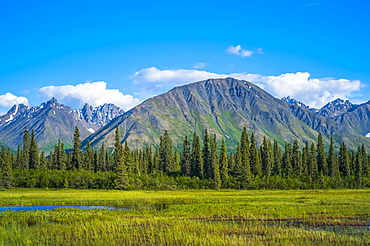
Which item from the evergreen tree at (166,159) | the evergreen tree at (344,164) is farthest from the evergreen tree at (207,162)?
the evergreen tree at (344,164)

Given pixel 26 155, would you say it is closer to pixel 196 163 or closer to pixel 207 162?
pixel 196 163

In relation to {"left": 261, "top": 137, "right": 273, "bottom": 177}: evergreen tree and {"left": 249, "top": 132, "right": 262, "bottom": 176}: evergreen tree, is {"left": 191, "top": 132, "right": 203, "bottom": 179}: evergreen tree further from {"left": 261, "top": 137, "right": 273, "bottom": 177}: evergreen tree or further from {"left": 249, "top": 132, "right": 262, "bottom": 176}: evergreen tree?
{"left": 261, "top": 137, "right": 273, "bottom": 177}: evergreen tree

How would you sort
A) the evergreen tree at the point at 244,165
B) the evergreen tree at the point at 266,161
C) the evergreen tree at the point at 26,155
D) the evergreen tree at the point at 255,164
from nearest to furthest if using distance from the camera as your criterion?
1. the evergreen tree at the point at 244,165
2. the evergreen tree at the point at 255,164
3. the evergreen tree at the point at 266,161
4. the evergreen tree at the point at 26,155

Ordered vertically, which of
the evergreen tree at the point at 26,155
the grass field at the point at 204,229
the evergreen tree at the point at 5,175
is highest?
the evergreen tree at the point at 26,155

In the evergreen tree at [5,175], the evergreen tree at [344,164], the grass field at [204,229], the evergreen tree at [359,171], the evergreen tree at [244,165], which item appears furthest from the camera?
the evergreen tree at [344,164]

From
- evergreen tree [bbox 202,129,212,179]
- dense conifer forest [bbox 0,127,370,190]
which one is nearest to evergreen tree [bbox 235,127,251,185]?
dense conifer forest [bbox 0,127,370,190]

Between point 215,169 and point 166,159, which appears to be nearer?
point 215,169

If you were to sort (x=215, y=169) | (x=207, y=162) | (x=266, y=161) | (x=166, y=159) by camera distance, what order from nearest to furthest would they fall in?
(x=215, y=169) → (x=207, y=162) → (x=266, y=161) → (x=166, y=159)

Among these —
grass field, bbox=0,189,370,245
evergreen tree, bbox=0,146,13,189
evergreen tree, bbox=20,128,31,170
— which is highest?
evergreen tree, bbox=20,128,31,170

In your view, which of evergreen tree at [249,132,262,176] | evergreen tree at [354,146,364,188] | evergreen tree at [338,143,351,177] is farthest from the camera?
evergreen tree at [338,143,351,177]

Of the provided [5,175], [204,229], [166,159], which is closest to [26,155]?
[5,175]

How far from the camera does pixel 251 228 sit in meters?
33.1

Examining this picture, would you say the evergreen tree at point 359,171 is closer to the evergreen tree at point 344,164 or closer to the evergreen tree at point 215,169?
the evergreen tree at point 344,164

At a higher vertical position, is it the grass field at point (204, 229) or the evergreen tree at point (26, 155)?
the evergreen tree at point (26, 155)
